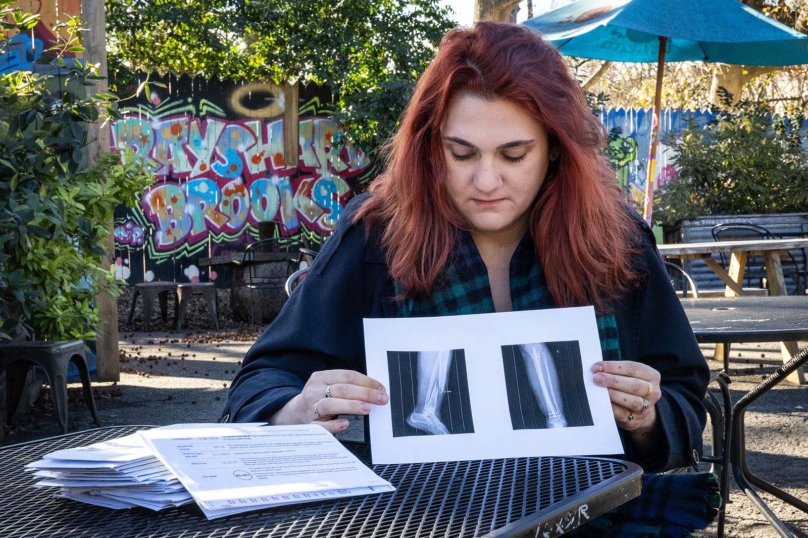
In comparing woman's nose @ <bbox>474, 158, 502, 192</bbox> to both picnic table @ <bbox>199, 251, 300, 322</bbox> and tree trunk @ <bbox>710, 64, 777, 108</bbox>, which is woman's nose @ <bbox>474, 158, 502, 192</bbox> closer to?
picnic table @ <bbox>199, 251, 300, 322</bbox>

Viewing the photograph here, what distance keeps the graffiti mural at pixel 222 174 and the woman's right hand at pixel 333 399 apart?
12435 mm

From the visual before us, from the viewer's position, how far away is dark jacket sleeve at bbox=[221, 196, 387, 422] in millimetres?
1867

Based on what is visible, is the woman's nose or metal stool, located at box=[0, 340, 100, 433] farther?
metal stool, located at box=[0, 340, 100, 433]

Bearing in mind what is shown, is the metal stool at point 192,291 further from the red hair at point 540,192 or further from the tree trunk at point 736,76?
the red hair at point 540,192

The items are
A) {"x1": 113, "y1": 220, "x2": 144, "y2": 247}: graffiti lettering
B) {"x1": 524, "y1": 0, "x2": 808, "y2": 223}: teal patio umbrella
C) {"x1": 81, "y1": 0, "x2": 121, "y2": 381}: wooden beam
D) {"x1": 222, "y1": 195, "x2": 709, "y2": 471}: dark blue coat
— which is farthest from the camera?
{"x1": 113, "y1": 220, "x2": 144, "y2": 247}: graffiti lettering

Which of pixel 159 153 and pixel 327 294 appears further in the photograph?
pixel 159 153

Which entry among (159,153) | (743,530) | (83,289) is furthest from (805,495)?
(159,153)

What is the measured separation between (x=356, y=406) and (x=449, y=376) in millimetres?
173

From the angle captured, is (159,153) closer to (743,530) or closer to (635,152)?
(635,152)

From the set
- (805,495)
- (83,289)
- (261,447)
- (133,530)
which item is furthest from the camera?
(83,289)

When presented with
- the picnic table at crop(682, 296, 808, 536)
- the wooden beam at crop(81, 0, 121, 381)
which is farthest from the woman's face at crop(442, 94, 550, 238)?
the wooden beam at crop(81, 0, 121, 381)

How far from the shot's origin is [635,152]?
541 inches

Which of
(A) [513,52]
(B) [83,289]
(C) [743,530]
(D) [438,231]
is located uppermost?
(A) [513,52]

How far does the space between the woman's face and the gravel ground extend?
2.20 meters
